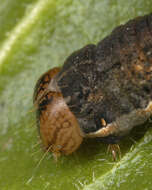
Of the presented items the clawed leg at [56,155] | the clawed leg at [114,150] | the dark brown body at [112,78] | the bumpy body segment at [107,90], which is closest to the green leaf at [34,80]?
the clawed leg at [114,150]

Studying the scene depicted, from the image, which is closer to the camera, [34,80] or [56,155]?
[56,155]

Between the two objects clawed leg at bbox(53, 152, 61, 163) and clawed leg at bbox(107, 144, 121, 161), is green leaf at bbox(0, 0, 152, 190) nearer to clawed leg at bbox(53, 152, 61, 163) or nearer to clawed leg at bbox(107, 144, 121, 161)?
clawed leg at bbox(107, 144, 121, 161)

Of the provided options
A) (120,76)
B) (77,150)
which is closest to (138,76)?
(120,76)

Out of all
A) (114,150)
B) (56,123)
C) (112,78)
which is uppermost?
(112,78)

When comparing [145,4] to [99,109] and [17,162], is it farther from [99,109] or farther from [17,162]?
[17,162]

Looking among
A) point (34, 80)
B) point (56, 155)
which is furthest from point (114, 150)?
point (34, 80)

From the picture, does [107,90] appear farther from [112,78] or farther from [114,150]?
[114,150]

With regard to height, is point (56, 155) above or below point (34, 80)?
below
